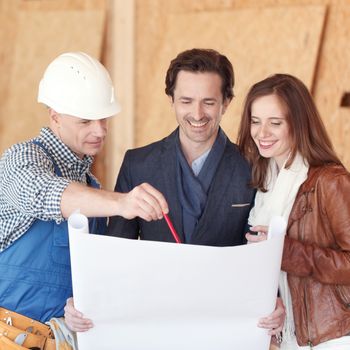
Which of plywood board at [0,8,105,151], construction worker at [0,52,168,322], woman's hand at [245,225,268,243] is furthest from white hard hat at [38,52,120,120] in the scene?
plywood board at [0,8,105,151]

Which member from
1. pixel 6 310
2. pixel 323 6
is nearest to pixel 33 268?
pixel 6 310

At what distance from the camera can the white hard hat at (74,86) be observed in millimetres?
2461

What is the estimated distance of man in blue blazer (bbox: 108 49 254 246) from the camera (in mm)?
2807

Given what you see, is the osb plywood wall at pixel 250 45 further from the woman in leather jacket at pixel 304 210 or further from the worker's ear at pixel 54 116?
the worker's ear at pixel 54 116

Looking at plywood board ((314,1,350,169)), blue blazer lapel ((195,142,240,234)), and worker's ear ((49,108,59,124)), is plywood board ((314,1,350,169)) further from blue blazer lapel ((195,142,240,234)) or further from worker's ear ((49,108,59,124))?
worker's ear ((49,108,59,124))

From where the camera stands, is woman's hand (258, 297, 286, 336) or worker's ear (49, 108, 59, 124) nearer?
woman's hand (258, 297, 286, 336)

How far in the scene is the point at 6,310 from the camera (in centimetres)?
238

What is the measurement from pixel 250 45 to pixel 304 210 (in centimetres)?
324

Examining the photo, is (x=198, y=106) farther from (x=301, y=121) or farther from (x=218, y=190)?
(x=301, y=121)

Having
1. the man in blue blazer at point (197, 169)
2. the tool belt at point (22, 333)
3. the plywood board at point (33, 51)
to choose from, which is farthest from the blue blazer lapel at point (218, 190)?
the plywood board at point (33, 51)

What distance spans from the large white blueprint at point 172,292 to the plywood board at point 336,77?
10.0 ft

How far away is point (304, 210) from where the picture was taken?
2461 mm

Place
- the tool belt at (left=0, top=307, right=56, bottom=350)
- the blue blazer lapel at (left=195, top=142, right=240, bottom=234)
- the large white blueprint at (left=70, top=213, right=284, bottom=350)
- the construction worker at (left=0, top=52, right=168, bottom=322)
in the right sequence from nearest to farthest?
the large white blueprint at (left=70, top=213, right=284, bottom=350) < the construction worker at (left=0, top=52, right=168, bottom=322) < the tool belt at (left=0, top=307, right=56, bottom=350) < the blue blazer lapel at (left=195, top=142, right=240, bottom=234)

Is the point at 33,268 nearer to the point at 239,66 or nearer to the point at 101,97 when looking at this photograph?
the point at 101,97
